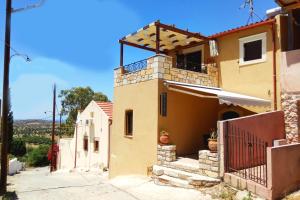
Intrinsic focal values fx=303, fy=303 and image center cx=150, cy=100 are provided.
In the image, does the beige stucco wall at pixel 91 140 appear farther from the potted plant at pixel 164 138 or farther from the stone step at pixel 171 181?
the stone step at pixel 171 181

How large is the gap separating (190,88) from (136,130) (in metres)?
4.72

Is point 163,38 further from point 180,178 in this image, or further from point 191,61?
point 180,178

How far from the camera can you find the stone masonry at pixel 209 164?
13442 millimetres

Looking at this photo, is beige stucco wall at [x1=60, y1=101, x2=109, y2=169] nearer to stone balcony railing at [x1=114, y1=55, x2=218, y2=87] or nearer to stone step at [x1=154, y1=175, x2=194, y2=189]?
stone balcony railing at [x1=114, y1=55, x2=218, y2=87]

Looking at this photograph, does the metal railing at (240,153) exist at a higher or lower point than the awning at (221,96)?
lower

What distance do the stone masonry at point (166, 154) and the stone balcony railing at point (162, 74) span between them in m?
4.05

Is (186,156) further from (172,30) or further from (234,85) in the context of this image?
(172,30)

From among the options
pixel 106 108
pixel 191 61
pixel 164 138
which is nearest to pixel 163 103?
pixel 164 138

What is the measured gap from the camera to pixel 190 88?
16.8 m

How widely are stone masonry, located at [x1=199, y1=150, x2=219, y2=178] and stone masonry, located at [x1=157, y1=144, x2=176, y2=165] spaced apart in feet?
8.53

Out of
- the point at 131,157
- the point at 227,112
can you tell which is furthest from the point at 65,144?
the point at 227,112

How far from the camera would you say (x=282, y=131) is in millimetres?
16281

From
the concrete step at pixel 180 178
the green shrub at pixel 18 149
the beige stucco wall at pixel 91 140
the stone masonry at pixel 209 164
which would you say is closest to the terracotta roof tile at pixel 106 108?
the beige stucco wall at pixel 91 140

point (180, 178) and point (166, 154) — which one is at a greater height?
point (166, 154)
